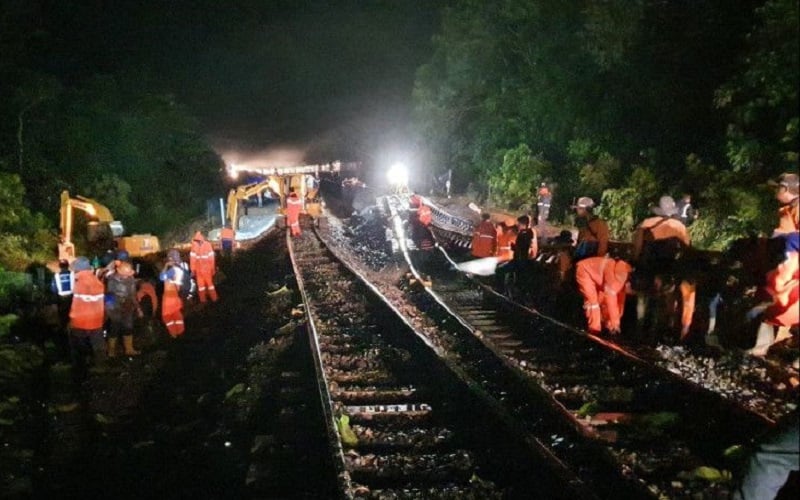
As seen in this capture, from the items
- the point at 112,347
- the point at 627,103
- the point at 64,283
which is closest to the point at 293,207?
the point at 64,283

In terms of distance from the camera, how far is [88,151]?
2886 cm

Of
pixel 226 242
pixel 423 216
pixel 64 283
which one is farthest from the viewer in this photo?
pixel 226 242

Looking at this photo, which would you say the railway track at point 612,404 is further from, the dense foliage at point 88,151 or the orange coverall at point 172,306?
the dense foliage at point 88,151

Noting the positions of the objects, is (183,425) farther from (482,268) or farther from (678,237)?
(482,268)

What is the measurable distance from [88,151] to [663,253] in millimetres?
28023

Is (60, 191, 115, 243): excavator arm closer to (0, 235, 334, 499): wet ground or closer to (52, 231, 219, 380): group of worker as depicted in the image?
(52, 231, 219, 380): group of worker

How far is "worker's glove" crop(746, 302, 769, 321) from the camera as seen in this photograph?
264 inches

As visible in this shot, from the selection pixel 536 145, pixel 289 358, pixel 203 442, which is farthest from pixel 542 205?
pixel 203 442

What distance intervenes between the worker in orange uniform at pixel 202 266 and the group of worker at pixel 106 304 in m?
0.81

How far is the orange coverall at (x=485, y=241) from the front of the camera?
48.2 ft

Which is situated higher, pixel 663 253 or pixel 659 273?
pixel 663 253

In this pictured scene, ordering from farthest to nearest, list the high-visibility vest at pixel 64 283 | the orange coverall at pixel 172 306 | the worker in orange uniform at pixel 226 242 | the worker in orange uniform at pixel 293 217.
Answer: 1. the worker in orange uniform at pixel 293 217
2. the worker in orange uniform at pixel 226 242
3. the high-visibility vest at pixel 64 283
4. the orange coverall at pixel 172 306

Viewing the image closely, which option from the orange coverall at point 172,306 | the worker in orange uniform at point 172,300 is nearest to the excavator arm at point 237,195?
the worker in orange uniform at point 172,300

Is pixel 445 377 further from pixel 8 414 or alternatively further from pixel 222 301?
pixel 222 301
